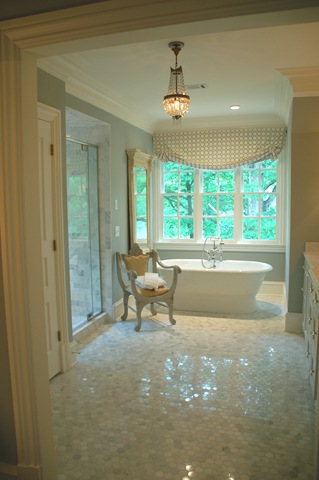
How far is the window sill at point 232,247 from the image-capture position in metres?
6.06

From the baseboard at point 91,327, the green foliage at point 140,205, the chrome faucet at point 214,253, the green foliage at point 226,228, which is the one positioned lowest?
the baseboard at point 91,327

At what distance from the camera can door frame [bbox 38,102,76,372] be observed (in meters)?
3.21

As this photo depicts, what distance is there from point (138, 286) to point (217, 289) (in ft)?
3.66

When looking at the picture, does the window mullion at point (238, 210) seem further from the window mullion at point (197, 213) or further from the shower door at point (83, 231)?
the shower door at point (83, 231)

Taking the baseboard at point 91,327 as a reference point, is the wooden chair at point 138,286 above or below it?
above

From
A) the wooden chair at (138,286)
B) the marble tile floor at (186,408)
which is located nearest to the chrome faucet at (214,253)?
the wooden chair at (138,286)

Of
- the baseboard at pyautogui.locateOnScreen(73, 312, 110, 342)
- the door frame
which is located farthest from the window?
the door frame

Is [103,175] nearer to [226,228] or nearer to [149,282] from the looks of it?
[149,282]

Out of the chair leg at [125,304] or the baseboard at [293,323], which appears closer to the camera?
the baseboard at [293,323]

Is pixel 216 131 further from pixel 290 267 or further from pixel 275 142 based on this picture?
pixel 290 267

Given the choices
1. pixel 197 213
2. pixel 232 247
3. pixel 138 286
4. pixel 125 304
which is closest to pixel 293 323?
pixel 138 286

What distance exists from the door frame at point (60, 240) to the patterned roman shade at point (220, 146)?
3223 mm

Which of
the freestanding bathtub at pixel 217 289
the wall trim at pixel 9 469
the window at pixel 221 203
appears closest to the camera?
the wall trim at pixel 9 469

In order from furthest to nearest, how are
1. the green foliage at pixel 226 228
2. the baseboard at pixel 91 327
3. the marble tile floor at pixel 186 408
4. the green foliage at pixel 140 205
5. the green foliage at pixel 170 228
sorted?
the green foliage at pixel 170 228
the green foliage at pixel 226 228
the green foliage at pixel 140 205
the baseboard at pixel 91 327
the marble tile floor at pixel 186 408
